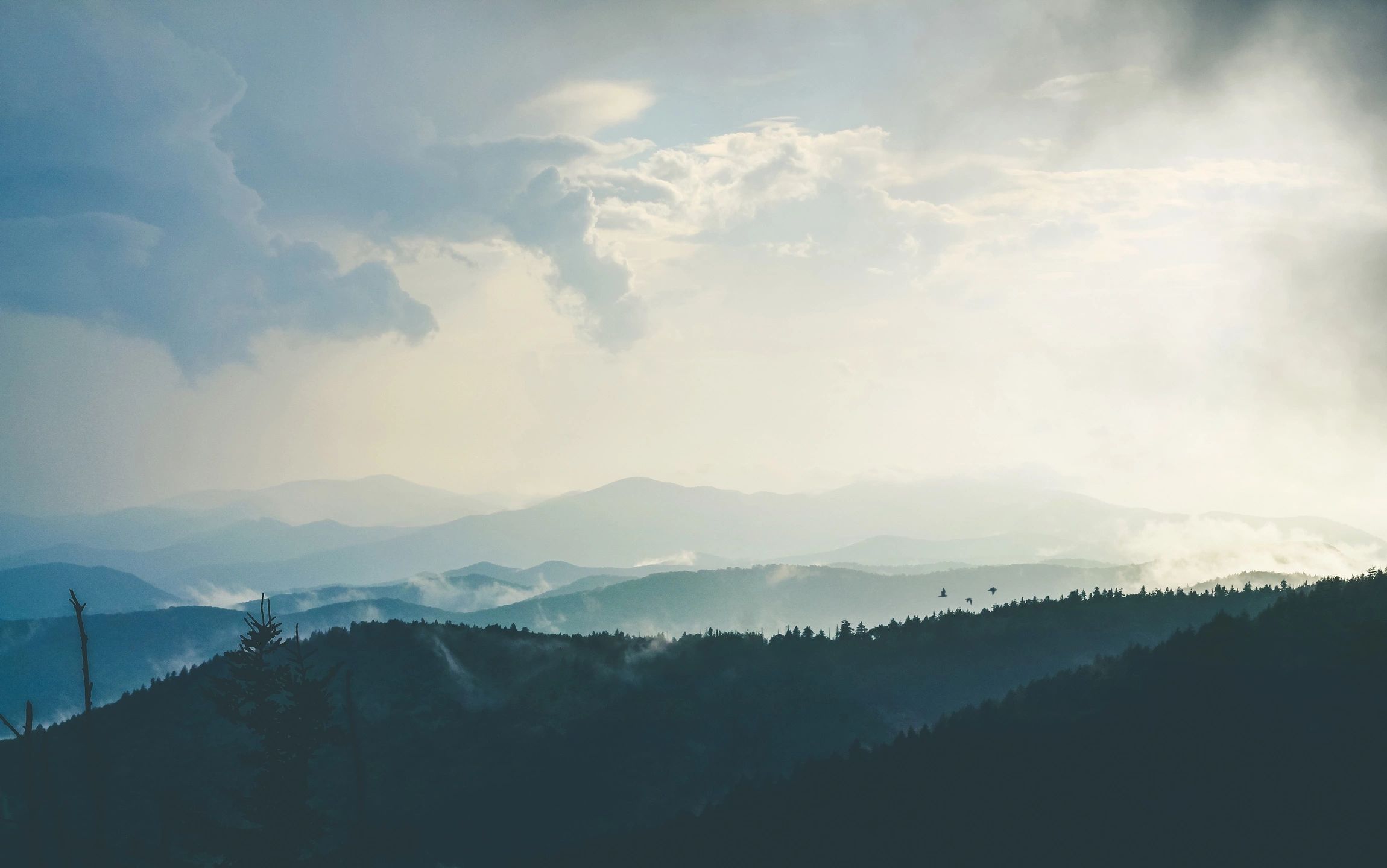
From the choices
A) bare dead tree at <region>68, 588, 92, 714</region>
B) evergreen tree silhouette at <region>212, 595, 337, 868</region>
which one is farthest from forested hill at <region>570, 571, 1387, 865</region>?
bare dead tree at <region>68, 588, 92, 714</region>

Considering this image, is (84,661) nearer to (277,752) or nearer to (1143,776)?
(277,752)

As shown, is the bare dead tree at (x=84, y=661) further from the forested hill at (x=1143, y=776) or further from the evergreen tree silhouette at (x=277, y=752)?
the forested hill at (x=1143, y=776)

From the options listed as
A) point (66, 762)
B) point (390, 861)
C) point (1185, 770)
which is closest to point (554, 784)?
point (390, 861)

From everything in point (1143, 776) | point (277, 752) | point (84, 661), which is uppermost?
point (84, 661)

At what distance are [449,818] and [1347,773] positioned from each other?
459 ft

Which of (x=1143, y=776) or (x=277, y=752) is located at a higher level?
(x=277, y=752)

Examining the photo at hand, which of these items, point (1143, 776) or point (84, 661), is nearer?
point (84, 661)

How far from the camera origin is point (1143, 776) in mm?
120312

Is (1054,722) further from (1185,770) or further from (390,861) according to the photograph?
(390,861)

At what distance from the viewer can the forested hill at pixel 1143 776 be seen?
4117 inches

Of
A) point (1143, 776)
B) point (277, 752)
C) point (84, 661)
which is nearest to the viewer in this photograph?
point (277, 752)

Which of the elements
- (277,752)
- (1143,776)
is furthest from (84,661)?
(1143,776)

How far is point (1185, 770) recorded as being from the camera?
388ft

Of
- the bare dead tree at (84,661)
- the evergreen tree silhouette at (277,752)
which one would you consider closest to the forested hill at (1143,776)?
the evergreen tree silhouette at (277,752)
